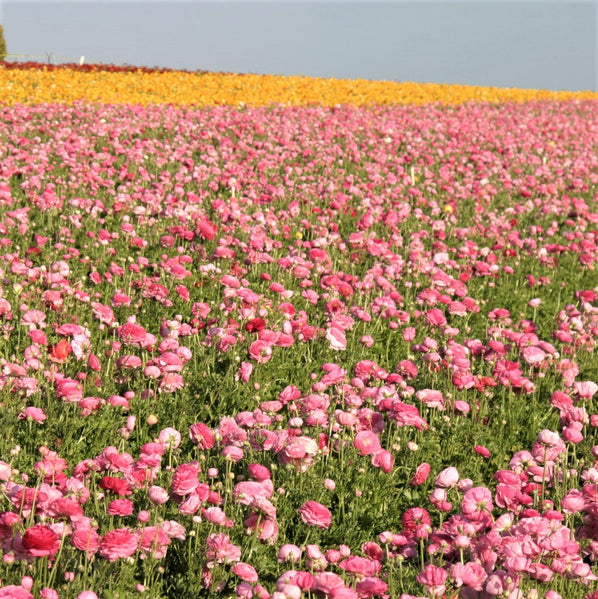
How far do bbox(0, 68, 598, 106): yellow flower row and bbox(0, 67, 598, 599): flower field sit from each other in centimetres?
804

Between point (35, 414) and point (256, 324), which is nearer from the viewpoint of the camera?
point (35, 414)

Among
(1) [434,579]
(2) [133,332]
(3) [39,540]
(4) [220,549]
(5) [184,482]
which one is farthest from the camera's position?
(2) [133,332]

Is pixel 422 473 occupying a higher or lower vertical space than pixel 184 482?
lower

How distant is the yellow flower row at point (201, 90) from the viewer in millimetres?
19281

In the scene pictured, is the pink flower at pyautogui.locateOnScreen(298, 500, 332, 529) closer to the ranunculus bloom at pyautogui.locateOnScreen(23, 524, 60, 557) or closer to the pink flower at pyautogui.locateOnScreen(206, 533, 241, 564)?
the pink flower at pyautogui.locateOnScreen(206, 533, 241, 564)

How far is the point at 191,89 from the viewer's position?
23406 millimetres

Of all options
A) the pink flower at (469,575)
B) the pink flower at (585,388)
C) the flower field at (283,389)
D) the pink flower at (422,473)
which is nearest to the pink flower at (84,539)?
the flower field at (283,389)

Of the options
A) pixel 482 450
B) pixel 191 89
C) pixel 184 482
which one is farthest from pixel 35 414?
pixel 191 89

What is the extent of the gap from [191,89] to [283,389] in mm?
20182

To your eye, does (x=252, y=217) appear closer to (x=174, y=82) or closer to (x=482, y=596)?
(x=482, y=596)

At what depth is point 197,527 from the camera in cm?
319

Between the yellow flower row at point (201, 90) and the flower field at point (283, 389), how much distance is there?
8042 mm

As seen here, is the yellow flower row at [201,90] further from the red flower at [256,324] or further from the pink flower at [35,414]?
the pink flower at [35,414]

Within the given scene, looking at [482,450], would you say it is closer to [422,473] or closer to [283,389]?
[422,473]
